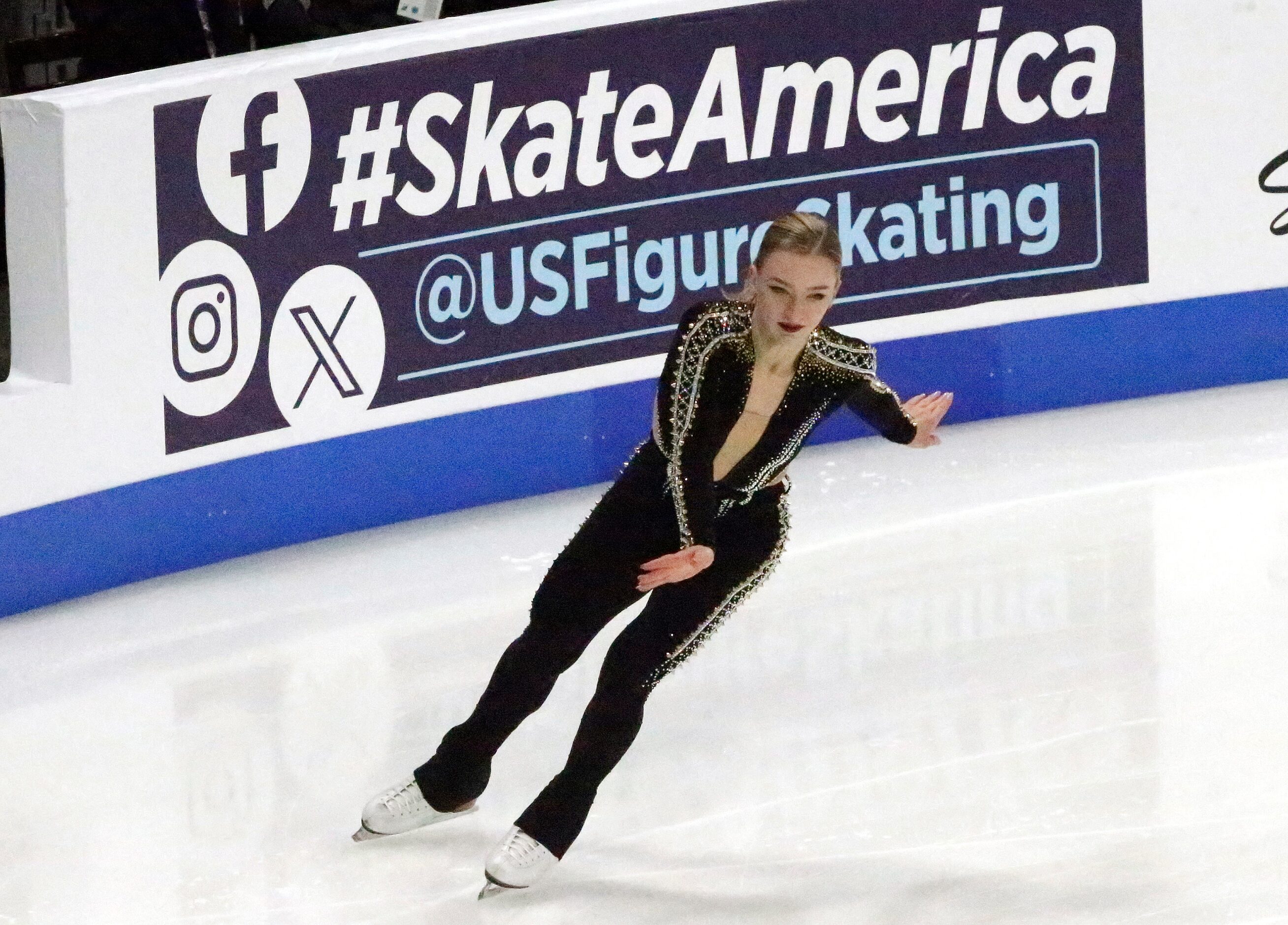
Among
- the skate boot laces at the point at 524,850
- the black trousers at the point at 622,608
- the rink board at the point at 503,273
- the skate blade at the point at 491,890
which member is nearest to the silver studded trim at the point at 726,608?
the black trousers at the point at 622,608

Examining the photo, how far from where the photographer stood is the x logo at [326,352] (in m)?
6.01

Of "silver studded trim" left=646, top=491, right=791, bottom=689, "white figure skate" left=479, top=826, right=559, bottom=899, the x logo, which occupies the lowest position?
"white figure skate" left=479, top=826, right=559, bottom=899

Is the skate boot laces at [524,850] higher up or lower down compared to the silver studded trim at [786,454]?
lower down

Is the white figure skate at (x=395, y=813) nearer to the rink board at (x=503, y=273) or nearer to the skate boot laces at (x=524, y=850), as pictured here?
the skate boot laces at (x=524, y=850)

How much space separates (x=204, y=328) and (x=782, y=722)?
6.67ft

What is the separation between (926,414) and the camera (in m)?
3.96

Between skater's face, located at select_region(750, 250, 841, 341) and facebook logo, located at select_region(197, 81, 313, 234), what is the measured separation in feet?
7.83

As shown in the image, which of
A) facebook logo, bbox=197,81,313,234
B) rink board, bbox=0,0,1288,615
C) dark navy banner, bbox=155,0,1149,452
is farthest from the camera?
dark navy banner, bbox=155,0,1149,452

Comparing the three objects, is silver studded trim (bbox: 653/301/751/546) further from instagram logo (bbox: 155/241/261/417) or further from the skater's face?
instagram logo (bbox: 155/241/261/417)

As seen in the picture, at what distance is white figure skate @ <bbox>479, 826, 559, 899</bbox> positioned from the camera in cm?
397

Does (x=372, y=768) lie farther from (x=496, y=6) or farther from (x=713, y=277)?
(x=496, y=6)

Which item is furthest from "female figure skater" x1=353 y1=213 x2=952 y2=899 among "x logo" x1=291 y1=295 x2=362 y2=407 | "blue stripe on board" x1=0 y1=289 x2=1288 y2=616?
"x logo" x1=291 y1=295 x2=362 y2=407

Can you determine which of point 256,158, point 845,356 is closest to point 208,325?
point 256,158

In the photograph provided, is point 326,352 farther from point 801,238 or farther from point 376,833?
point 801,238
